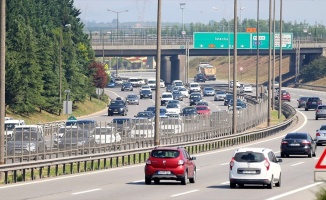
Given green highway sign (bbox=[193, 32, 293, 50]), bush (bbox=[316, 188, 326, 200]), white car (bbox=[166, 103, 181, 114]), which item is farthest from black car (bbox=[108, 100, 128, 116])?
bush (bbox=[316, 188, 326, 200])

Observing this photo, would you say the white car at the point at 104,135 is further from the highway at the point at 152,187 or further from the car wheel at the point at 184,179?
the car wheel at the point at 184,179

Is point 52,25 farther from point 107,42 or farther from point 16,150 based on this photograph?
point 16,150

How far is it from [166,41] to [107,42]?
9.77m

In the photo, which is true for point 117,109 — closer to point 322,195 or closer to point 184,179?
point 184,179

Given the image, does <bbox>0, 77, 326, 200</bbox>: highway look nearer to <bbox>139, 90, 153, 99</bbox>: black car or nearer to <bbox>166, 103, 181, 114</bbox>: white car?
<bbox>166, 103, 181, 114</bbox>: white car

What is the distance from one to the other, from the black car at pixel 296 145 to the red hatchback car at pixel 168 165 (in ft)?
61.2

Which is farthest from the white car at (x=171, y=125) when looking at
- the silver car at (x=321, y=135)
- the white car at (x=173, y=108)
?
the white car at (x=173, y=108)

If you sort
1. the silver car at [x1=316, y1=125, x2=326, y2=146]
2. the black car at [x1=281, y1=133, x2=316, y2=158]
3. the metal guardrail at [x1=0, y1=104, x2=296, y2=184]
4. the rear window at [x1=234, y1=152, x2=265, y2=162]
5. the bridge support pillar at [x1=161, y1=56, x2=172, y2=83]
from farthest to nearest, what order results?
the bridge support pillar at [x1=161, y1=56, x2=172, y2=83]
the silver car at [x1=316, y1=125, x2=326, y2=146]
the black car at [x1=281, y1=133, x2=316, y2=158]
the metal guardrail at [x1=0, y1=104, x2=296, y2=184]
the rear window at [x1=234, y1=152, x2=265, y2=162]

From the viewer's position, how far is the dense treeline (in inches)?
3391

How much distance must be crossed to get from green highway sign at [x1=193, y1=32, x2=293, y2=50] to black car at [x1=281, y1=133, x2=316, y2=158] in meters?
103

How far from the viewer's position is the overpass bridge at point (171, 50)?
155 metres

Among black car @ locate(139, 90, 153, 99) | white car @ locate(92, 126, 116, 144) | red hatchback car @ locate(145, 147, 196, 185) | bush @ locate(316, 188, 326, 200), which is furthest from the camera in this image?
black car @ locate(139, 90, 153, 99)

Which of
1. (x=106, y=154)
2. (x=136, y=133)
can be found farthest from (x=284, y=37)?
(x=106, y=154)

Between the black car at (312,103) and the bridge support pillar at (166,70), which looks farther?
the bridge support pillar at (166,70)
